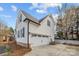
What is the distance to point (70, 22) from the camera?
1.77m

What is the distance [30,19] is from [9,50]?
15.4 inches

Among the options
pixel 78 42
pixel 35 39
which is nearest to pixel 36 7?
pixel 35 39

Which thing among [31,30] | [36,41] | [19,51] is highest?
[31,30]

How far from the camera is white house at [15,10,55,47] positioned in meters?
1.76

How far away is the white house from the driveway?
0.06 m

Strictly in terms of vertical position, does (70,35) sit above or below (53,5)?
below

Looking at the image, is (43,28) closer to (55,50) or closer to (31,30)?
(31,30)

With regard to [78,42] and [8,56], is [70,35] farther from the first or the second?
[8,56]

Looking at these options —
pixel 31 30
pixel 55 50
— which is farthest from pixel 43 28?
pixel 55 50

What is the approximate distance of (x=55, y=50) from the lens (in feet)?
5.72

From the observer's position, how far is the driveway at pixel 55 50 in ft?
5.68

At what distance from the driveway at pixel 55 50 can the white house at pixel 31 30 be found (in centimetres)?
6

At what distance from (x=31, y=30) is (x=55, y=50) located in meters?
0.33

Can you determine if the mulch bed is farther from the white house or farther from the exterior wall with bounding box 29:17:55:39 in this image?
the exterior wall with bounding box 29:17:55:39
